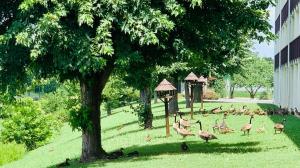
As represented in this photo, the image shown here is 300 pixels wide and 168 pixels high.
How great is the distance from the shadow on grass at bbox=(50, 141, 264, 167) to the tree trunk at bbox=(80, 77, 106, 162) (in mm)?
583

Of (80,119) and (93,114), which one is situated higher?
(93,114)

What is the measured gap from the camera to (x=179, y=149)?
71.7 feet

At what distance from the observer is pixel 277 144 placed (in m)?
21.4

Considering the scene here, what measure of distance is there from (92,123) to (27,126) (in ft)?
64.3

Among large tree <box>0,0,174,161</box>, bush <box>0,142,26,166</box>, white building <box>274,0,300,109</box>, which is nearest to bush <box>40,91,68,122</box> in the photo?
white building <box>274,0,300,109</box>

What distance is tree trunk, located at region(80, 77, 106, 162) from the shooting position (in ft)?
69.1

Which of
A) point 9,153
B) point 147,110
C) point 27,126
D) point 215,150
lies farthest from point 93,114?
point 27,126

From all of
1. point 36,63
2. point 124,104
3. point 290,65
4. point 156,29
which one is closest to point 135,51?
point 156,29

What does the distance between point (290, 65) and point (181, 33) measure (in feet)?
83.0

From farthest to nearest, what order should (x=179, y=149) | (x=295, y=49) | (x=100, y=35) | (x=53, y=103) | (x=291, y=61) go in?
(x=53, y=103)
(x=291, y=61)
(x=295, y=49)
(x=179, y=149)
(x=100, y=35)

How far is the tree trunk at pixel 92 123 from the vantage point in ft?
69.1

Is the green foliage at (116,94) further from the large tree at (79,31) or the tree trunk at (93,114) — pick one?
the large tree at (79,31)

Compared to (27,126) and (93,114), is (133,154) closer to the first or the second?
(93,114)

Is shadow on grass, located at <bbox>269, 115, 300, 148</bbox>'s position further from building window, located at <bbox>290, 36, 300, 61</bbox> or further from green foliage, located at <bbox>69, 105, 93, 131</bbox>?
green foliage, located at <bbox>69, 105, 93, 131</bbox>
